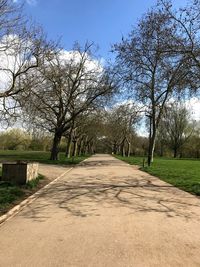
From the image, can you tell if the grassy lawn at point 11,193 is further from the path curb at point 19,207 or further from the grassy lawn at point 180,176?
the grassy lawn at point 180,176

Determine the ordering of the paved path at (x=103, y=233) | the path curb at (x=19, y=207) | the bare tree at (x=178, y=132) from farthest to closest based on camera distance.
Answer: the bare tree at (x=178, y=132) → the path curb at (x=19, y=207) → the paved path at (x=103, y=233)

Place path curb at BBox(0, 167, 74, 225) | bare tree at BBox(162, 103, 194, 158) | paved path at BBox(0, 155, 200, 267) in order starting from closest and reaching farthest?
paved path at BBox(0, 155, 200, 267), path curb at BBox(0, 167, 74, 225), bare tree at BBox(162, 103, 194, 158)

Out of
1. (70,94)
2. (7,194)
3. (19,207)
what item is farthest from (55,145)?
(19,207)

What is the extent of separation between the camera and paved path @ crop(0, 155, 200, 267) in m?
6.10

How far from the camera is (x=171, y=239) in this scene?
758cm

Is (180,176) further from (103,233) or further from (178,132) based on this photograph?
→ (178,132)

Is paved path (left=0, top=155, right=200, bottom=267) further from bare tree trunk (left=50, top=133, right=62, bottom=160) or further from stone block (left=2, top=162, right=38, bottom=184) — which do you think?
bare tree trunk (left=50, top=133, right=62, bottom=160)

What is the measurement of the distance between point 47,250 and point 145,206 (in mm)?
5663

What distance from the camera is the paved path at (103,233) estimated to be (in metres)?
6.10

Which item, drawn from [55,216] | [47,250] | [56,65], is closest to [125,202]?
[55,216]

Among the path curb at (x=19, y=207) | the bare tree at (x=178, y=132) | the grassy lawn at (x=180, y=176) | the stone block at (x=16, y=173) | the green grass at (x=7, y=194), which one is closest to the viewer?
the path curb at (x=19, y=207)

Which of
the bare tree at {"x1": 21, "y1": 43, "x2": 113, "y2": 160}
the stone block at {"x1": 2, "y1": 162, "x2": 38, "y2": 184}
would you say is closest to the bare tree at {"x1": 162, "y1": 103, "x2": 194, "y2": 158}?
the bare tree at {"x1": 21, "y1": 43, "x2": 113, "y2": 160}

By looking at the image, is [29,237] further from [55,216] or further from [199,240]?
[199,240]

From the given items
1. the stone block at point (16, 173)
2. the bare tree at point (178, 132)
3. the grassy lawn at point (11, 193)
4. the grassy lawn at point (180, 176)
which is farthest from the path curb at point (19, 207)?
the bare tree at point (178, 132)
